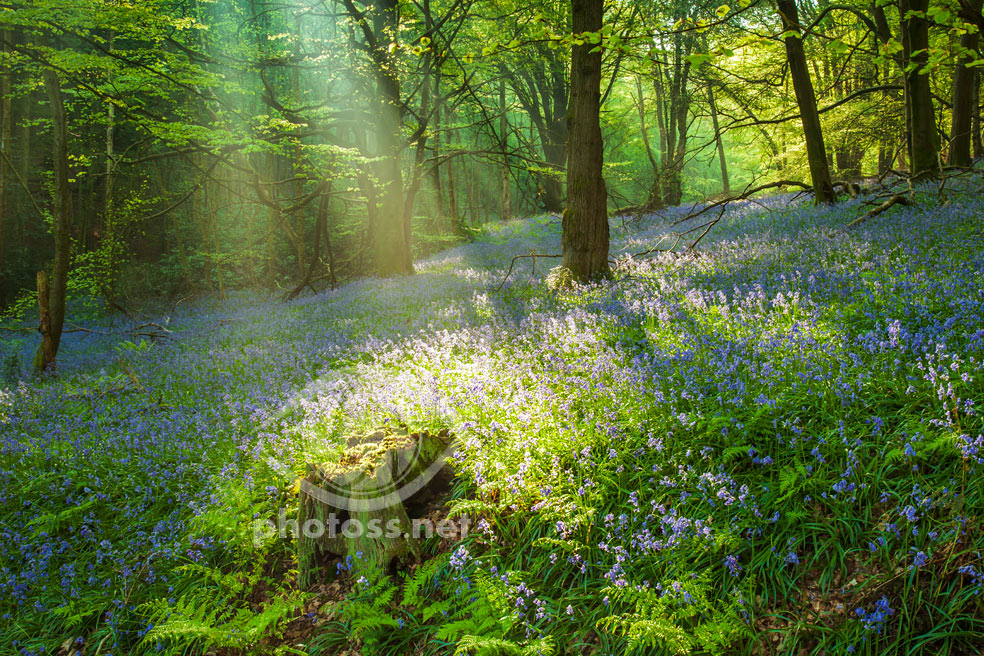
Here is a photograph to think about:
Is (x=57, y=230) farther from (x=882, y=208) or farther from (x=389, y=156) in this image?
(x=882, y=208)

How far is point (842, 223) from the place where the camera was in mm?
8633

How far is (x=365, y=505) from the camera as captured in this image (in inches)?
141

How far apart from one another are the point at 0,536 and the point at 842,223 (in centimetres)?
1188

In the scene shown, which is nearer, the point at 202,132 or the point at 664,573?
the point at 664,573

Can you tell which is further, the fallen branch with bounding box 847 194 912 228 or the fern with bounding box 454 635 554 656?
the fallen branch with bounding box 847 194 912 228

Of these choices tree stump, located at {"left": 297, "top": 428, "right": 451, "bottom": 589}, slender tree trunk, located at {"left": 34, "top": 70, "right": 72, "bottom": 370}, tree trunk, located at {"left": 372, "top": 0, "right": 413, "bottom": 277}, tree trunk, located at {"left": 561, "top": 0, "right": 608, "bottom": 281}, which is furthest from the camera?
tree trunk, located at {"left": 372, "top": 0, "right": 413, "bottom": 277}

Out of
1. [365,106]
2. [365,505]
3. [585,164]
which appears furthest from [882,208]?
[365,106]

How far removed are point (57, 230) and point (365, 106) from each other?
7.97 metres

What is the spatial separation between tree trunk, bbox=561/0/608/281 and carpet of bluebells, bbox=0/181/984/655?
199cm

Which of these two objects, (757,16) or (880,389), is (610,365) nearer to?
(880,389)

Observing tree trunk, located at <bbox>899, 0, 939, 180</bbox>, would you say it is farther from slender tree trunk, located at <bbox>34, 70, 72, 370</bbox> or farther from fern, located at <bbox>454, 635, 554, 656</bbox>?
slender tree trunk, located at <bbox>34, 70, 72, 370</bbox>

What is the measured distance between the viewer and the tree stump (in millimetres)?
3482

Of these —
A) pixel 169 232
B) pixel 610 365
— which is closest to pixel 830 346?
pixel 610 365

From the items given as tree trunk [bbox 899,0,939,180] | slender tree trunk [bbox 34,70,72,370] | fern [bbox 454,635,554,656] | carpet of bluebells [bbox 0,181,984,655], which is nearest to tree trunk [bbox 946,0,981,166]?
tree trunk [bbox 899,0,939,180]
